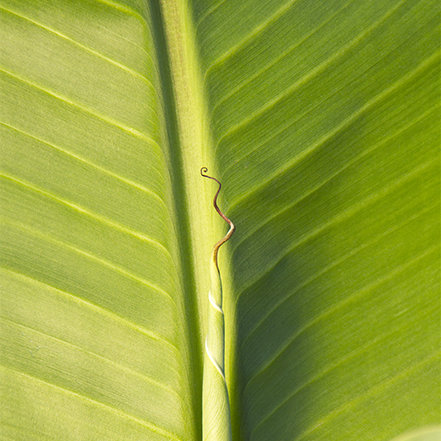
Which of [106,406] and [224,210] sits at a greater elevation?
[224,210]

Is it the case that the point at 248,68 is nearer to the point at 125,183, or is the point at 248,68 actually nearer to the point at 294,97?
the point at 294,97

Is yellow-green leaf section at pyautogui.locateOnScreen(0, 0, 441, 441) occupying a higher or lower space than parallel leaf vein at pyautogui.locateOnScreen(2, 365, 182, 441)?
higher

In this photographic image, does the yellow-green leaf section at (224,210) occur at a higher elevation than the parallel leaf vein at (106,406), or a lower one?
higher

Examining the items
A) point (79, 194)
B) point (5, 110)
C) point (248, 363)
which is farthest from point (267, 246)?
point (5, 110)

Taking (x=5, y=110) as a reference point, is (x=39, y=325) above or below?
below

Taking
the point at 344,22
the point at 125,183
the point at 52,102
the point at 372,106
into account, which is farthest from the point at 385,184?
the point at 52,102

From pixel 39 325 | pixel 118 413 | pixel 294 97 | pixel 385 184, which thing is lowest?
pixel 118 413
